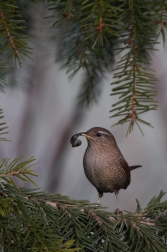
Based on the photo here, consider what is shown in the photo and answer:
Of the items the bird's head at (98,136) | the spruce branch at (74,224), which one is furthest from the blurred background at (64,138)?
the spruce branch at (74,224)

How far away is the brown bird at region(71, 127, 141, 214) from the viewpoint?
2551 mm

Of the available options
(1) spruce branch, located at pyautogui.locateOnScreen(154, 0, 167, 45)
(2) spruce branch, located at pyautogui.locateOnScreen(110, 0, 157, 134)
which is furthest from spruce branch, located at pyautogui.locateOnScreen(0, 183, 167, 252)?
(1) spruce branch, located at pyautogui.locateOnScreen(154, 0, 167, 45)

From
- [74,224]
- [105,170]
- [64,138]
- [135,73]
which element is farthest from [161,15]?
[64,138]

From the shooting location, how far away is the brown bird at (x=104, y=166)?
255cm

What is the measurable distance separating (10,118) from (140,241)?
8.93ft

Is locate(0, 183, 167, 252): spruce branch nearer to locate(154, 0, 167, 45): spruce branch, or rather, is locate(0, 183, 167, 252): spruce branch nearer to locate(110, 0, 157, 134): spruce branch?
locate(110, 0, 157, 134): spruce branch

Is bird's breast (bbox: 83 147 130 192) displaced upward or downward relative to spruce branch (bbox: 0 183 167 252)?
upward

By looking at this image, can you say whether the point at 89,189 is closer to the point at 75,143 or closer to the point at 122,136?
the point at 122,136

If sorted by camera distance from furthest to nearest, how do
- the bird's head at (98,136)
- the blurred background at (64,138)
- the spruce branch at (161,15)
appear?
the blurred background at (64,138), the bird's head at (98,136), the spruce branch at (161,15)

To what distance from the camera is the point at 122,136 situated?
4148 mm

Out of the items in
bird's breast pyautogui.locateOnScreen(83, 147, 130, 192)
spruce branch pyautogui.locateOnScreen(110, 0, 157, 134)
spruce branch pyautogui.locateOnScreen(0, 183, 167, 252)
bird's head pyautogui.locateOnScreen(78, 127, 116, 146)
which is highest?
spruce branch pyautogui.locateOnScreen(110, 0, 157, 134)

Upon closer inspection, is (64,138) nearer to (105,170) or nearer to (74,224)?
(105,170)

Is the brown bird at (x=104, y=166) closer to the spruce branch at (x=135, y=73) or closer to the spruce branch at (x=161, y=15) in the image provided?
the spruce branch at (x=135, y=73)

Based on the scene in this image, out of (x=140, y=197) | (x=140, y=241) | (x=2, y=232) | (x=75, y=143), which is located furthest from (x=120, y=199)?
(x=2, y=232)
